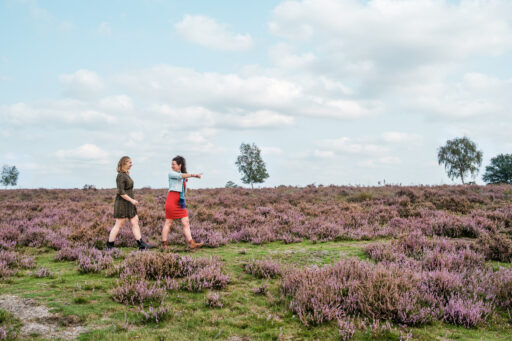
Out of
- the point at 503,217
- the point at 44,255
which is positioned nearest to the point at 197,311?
the point at 44,255

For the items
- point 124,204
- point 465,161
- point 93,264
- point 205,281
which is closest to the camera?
point 205,281

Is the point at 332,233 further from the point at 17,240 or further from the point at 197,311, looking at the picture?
the point at 17,240

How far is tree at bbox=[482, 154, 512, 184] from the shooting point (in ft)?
175

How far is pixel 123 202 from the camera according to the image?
8.00 m

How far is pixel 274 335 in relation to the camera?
3535mm

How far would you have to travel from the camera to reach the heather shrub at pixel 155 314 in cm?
385

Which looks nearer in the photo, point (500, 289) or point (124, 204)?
point (500, 289)

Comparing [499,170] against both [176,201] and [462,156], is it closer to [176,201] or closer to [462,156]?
[462,156]

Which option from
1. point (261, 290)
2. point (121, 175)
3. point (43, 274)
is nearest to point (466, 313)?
point (261, 290)

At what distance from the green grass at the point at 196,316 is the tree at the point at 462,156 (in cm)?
5811

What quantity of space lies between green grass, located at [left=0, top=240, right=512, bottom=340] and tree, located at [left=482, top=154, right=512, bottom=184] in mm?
61769

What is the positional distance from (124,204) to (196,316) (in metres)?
4.90

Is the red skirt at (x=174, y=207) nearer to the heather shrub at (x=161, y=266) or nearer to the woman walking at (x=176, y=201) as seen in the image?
the woman walking at (x=176, y=201)

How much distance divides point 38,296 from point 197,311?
2.46 metres
